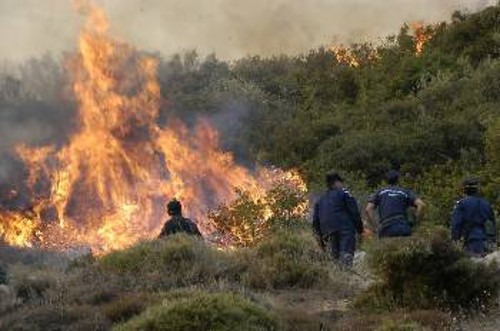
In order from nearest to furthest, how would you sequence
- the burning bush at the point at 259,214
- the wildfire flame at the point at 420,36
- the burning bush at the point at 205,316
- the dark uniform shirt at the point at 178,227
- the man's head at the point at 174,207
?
the burning bush at the point at 205,316 < the man's head at the point at 174,207 < the dark uniform shirt at the point at 178,227 < the burning bush at the point at 259,214 < the wildfire flame at the point at 420,36

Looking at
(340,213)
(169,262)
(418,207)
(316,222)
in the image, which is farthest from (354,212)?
(169,262)

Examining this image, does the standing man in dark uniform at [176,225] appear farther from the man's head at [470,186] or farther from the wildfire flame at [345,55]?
the wildfire flame at [345,55]

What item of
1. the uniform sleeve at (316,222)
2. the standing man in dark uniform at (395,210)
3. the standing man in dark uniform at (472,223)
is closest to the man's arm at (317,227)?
the uniform sleeve at (316,222)

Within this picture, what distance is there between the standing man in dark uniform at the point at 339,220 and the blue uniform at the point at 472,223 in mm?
1415

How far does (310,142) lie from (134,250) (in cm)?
2155

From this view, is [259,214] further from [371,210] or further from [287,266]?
[287,266]

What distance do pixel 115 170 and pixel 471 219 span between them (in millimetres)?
Answer: 19414

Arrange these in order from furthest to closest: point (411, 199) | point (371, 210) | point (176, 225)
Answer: point (176, 225) < point (371, 210) < point (411, 199)

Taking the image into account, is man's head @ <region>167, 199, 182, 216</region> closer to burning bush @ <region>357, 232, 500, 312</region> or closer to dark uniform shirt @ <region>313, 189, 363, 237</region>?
dark uniform shirt @ <region>313, 189, 363, 237</region>

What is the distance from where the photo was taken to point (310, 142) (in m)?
32.7

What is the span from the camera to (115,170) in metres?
28.4

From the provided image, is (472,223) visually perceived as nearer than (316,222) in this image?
Yes

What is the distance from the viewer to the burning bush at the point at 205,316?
269 inches

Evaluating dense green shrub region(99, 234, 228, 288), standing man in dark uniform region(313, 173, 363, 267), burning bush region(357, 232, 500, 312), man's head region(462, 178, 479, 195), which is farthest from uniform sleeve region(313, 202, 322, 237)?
burning bush region(357, 232, 500, 312)
